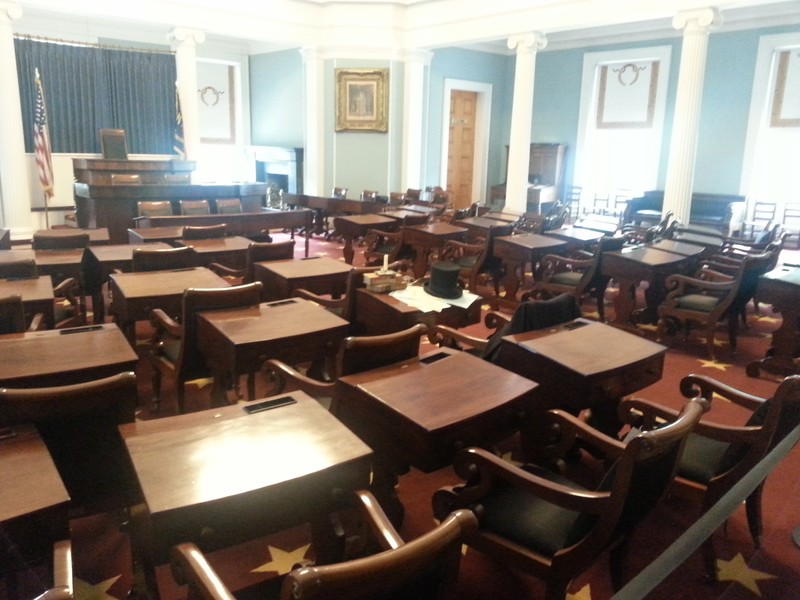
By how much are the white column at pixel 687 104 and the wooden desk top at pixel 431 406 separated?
714 centimetres

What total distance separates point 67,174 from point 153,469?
10.9m

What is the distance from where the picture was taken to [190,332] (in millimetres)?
3074

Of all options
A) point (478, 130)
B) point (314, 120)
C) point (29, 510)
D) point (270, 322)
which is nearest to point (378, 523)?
point (29, 510)

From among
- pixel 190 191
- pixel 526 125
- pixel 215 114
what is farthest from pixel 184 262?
pixel 215 114

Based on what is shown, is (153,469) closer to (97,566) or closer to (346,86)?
(97,566)

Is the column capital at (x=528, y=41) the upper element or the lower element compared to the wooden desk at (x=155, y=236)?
upper

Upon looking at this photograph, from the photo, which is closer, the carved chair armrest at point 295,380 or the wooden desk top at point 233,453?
the wooden desk top at point 233,453

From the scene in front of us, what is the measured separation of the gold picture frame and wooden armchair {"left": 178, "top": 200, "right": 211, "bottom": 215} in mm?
3926

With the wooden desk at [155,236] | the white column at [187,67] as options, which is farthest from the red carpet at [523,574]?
the white column at [187,67]

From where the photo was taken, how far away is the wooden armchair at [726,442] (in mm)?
2086

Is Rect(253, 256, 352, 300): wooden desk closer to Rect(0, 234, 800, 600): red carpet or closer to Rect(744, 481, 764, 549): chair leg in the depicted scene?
Rect(0, 234, 800, 600): red carpet

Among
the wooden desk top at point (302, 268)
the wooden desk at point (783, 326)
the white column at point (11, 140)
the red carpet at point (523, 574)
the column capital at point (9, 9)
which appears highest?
the column capital at point (9, 9)

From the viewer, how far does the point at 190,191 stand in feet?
28.5

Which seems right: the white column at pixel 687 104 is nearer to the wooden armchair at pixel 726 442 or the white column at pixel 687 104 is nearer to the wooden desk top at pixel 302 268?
the wooden desk top at pixel 302 268
